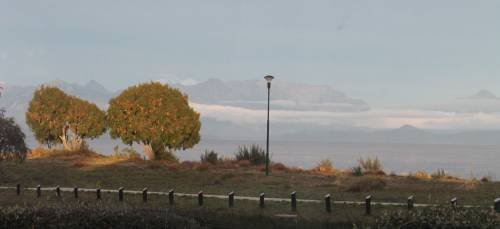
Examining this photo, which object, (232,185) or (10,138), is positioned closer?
(10,138)

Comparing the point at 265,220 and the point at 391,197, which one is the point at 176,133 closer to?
the point at 391,197

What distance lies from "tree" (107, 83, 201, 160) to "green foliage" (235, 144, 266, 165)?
428 cm

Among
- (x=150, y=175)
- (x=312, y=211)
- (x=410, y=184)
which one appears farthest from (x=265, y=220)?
(x=150, y=175)

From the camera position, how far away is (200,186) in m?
29.1

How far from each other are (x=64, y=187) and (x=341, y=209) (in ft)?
49.8

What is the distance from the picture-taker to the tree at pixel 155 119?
4538 centimetres

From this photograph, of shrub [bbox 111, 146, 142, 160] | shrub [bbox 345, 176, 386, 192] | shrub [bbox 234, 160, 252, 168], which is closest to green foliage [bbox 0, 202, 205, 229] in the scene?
shrub [bbox 345, 176, 386, 192]

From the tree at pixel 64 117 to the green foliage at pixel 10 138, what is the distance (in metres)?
28.3

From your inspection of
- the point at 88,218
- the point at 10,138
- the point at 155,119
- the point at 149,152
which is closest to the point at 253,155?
the point at 155,119

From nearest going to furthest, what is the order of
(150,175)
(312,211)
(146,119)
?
(312,211) < (150,175) < (146,119)

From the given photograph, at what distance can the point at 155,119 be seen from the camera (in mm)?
45281

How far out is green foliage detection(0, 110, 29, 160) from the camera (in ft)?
74.1

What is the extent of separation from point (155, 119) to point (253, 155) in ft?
26.3

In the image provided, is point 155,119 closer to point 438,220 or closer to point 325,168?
point 325,168
